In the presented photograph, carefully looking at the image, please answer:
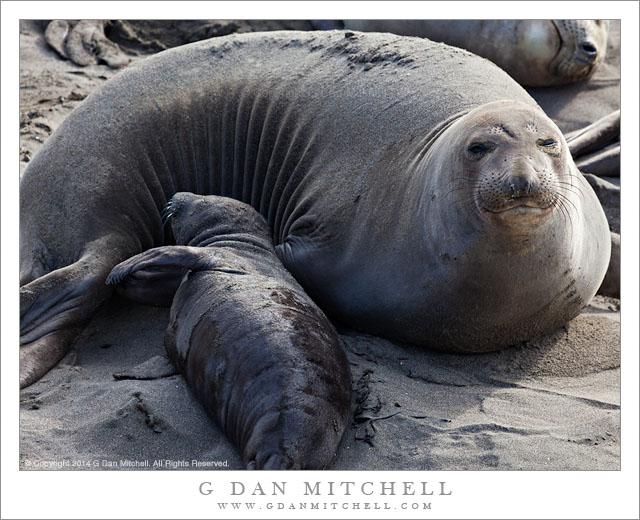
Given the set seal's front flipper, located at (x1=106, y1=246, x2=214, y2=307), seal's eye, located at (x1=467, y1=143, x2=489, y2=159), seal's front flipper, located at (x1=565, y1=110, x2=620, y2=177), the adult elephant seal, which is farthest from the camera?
seal's front flipper, located at (x1=565, y1=110, x2=620, y2=177)

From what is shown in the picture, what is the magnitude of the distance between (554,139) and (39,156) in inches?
117

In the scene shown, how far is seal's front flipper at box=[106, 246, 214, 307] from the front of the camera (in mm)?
4441

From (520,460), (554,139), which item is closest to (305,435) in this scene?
(520,460)

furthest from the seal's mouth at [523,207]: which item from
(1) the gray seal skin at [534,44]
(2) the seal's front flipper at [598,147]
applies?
(1) the gray seal skin at [534,44]

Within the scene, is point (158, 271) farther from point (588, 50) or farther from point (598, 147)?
point (588, 50)

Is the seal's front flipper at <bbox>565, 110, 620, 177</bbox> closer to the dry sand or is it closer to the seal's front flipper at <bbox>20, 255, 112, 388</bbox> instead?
the dry sand

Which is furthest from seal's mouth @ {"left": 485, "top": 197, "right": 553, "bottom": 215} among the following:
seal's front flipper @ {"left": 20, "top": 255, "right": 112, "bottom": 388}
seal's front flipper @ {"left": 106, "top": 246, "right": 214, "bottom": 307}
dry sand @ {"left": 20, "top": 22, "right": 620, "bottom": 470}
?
seal's front flipper @ {"left": 20, "top": 255, "right": 112, "bottom": 388}

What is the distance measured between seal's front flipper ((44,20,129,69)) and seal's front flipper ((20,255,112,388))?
3278 millimetres

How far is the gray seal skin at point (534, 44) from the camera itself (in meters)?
7.59

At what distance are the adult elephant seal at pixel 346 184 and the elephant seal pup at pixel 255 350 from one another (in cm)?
42

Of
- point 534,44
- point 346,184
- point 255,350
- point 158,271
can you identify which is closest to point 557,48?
point 534,44

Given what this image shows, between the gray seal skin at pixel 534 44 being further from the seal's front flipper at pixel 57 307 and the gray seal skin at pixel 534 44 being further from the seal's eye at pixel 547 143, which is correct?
the seal's front flipper at pixel 57 307

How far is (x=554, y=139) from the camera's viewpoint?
161 inches

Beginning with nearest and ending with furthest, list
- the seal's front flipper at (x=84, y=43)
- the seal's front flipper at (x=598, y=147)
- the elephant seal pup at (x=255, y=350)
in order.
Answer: the elephant seal pup at (x=255, y=350) → the seal's front flipper at (x=598, y=147) → the seal's front flipper at (x=84, y=43)
